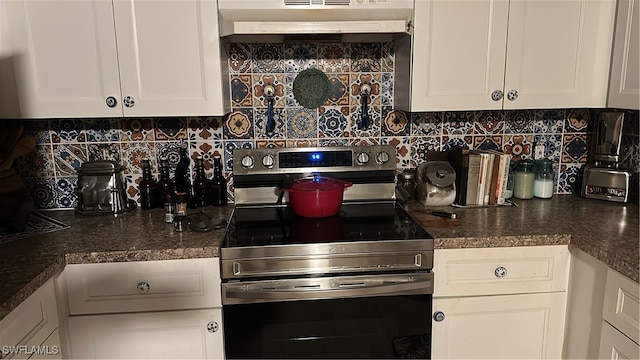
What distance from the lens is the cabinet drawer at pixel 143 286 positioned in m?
1.59

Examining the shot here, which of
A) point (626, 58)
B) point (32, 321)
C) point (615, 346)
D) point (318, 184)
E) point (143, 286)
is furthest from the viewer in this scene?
point (318, 184)

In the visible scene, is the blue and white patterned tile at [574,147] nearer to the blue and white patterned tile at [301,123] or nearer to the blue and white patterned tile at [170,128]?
the blue and white patterned tile at [301,123]

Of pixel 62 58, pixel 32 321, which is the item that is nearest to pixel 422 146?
pixel 62 58

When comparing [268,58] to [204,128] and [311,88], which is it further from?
[204,128]

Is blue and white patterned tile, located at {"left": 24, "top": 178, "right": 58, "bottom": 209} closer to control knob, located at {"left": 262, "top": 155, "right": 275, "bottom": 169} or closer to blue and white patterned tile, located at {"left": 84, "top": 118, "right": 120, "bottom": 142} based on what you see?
blue and white patterned tile, located at {"left": 84, "top": 118, "right": 120, "bottom": 142}

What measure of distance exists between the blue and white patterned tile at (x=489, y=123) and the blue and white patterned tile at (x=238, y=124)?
3.50ft

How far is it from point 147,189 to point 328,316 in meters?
1.01

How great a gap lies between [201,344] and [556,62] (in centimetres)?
175

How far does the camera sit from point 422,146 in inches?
88.4

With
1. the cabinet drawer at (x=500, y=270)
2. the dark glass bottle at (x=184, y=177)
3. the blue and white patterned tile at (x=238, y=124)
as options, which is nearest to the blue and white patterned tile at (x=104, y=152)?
the dark glass bottle at (x=184, y=177)

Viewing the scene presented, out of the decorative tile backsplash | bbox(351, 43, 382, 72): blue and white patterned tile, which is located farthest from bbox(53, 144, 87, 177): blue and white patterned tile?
bbox(351, 43, 382, 72): blue and white patterned tile

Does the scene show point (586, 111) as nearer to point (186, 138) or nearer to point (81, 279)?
point (186, 138)

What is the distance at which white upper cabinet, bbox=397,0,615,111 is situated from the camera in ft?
6.04

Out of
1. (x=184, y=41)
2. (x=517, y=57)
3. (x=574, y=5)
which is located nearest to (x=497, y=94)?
(x=517, y=57)
